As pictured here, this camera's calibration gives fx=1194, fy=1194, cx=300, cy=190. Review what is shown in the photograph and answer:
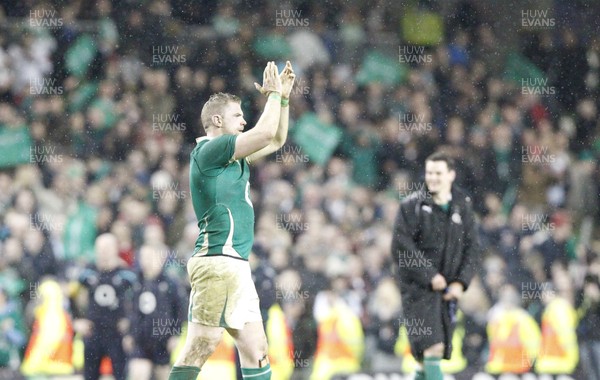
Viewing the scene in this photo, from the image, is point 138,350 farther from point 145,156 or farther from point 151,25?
point 151,25

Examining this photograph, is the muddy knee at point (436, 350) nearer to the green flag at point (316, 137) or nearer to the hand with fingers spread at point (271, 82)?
the hand with fingers spread at point (271, 82)

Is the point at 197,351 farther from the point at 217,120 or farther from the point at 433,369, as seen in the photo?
the point at 433,369

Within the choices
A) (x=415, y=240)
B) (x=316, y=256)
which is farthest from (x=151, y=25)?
(x=415, y=240)

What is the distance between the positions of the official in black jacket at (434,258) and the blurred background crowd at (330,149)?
2.10 metres

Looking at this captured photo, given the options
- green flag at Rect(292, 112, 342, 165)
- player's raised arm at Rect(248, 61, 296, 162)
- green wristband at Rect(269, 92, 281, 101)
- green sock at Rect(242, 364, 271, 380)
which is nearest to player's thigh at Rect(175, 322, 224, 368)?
green sock at Rect(242, 364, 271, 380)

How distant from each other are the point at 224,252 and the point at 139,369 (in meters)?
3.69

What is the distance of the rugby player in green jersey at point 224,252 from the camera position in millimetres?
6133

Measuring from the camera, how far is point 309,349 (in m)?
10.2

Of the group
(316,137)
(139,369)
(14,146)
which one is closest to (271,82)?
(139,369)

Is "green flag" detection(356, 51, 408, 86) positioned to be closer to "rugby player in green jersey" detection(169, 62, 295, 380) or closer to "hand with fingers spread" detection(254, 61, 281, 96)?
"rugby player in green jersey" detection(169, 62, 295, 380)

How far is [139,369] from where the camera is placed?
31.6 feet

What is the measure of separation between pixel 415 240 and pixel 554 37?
6.61m

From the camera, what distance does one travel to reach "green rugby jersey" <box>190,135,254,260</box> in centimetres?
623

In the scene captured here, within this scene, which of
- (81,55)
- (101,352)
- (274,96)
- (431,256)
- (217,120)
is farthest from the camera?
(81,55)
